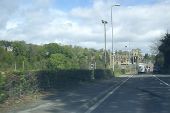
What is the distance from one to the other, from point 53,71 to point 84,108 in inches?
487

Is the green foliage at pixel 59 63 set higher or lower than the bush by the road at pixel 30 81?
higher

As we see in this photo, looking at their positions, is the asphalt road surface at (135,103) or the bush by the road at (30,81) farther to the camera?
the bush by the road at (30,81)

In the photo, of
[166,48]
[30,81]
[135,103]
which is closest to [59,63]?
[30,81]

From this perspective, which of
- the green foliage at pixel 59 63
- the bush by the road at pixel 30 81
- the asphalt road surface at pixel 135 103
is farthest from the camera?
the green foliage at pixel 59 63

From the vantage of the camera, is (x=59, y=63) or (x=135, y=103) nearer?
(x=135, y=103)

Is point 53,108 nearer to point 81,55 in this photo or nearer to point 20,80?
point 20,80

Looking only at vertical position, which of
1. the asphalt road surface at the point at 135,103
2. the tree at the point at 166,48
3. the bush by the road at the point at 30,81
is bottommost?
the asphalt road surface at the point at 135,103

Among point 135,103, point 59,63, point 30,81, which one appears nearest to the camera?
point 135,103

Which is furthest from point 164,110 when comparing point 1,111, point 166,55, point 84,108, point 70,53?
point 166,55

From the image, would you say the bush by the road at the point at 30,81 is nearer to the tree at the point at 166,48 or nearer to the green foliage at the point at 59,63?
the green foliage at the point at 59,63

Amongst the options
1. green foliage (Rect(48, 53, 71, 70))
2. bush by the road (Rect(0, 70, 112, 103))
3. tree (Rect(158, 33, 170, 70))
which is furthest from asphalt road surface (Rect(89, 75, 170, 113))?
tree (Rect(158, 33, 170, 70))

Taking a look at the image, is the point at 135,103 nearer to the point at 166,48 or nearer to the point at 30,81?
the point at 30,81

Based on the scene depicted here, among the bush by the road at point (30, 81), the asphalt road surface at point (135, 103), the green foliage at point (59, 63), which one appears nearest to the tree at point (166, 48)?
the green foliage at point (59, 63)

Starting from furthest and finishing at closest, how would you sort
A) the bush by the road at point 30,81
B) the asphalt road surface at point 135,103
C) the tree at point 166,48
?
1. the tree at point 166,48
2. the bush by the road at point 30,81
3. the asphalt road surface at point 135,103
